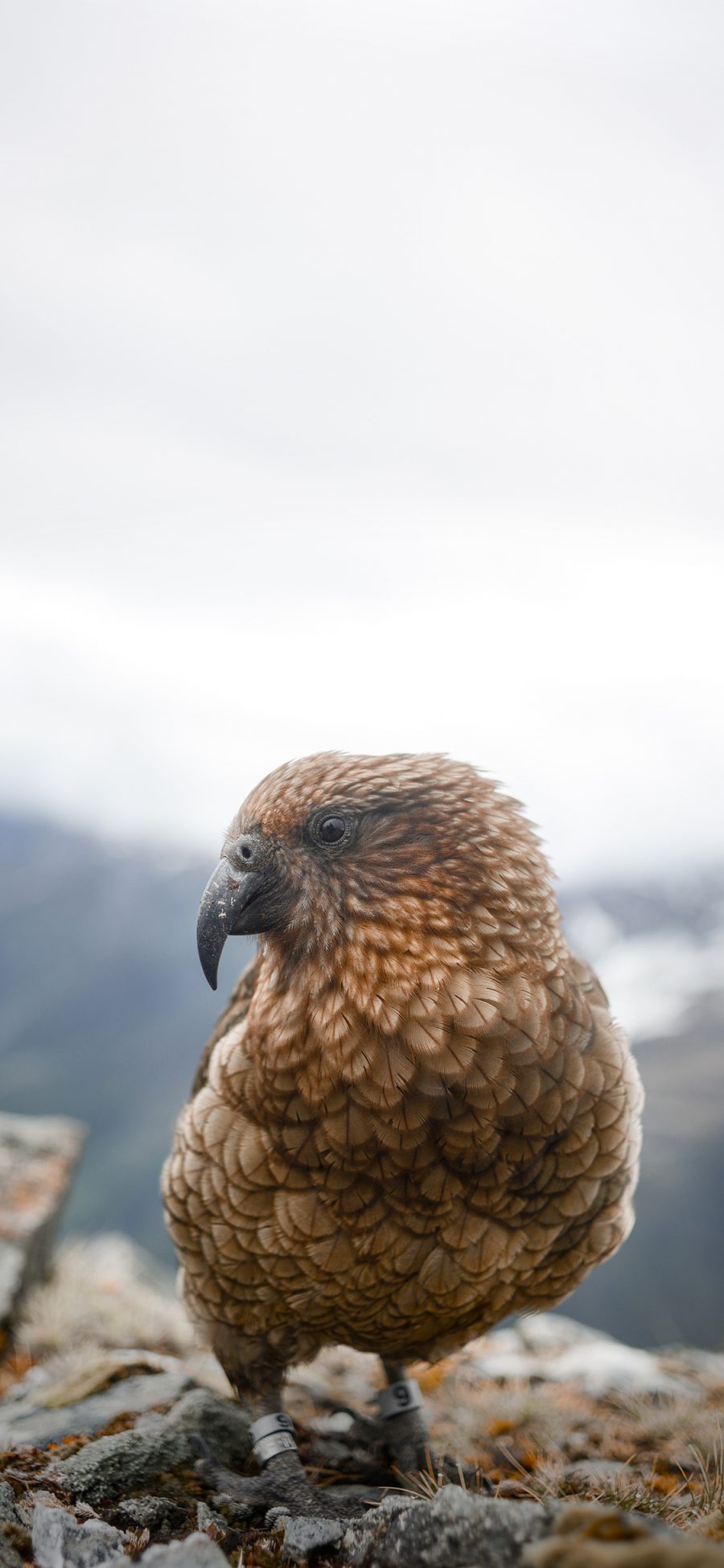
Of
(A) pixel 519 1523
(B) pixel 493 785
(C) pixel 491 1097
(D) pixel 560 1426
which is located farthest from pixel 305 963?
(D) pixel 560 1426

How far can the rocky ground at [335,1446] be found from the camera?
86.7 inches

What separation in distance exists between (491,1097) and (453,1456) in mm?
2327

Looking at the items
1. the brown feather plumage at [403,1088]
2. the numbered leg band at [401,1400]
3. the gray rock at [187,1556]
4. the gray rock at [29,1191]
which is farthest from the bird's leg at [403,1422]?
the gray rock at [29,1191]

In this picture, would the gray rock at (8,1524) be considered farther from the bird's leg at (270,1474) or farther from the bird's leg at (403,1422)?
the bird's leg at (403,1422)

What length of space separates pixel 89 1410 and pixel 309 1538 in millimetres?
1768

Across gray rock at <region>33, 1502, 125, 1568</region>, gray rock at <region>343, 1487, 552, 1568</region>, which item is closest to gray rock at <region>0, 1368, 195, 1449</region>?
gray rock at <region>33, 1502, 125, 1568</region>

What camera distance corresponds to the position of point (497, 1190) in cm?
329

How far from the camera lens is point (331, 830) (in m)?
3.30

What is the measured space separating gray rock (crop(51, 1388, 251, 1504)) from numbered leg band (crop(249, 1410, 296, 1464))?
18cm

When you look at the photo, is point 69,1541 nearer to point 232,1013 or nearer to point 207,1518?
point 207,1518

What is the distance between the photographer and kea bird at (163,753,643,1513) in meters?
3.11

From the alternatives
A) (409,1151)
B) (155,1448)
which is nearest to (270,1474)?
(155,1448)

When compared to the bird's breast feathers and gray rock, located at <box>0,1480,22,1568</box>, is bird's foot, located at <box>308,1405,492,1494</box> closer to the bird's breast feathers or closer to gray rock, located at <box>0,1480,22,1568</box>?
the bird's breast feathers

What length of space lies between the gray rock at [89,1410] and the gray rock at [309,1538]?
1390 millimetres
